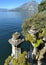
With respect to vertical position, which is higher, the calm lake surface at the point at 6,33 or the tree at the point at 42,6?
the tree at the point at 42,6

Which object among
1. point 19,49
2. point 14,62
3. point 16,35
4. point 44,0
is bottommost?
point 14,62

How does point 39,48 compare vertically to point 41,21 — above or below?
below

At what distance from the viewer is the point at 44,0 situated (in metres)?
15.9

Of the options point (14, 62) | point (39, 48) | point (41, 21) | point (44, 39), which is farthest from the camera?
point (41, 21)

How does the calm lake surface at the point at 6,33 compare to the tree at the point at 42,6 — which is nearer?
the tree at the point at 42,6

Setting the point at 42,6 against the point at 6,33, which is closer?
the point at 42,6

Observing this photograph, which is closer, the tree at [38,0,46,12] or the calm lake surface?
the tree at [38,0,46,12]

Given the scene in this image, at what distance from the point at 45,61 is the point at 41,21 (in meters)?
6.29

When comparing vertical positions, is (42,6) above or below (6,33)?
above

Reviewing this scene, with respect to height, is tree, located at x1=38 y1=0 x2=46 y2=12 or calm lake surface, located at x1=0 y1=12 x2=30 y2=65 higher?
tree, located at x1=38 y1=0 x2=46 y2=12

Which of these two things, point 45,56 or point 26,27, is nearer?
point 45,56

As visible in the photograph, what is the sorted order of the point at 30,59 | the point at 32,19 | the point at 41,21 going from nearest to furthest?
1. the point at 30,59
2. the point at 41,21
3. the point at 32,19

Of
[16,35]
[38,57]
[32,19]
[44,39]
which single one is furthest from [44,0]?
[16,35]

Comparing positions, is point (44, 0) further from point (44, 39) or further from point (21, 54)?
point (21, 54)
